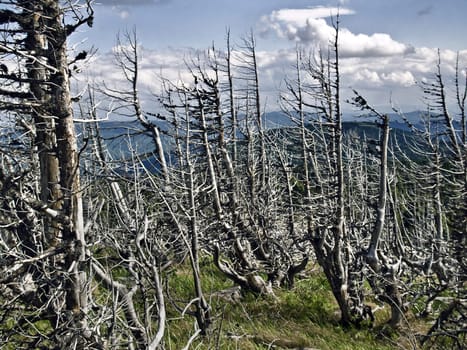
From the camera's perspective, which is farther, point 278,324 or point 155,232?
point 278,324

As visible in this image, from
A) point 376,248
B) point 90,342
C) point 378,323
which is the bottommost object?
point 378,323

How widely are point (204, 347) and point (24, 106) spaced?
4.51m

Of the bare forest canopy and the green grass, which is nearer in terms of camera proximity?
the bare forest canopy

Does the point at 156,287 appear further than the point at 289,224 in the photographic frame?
No

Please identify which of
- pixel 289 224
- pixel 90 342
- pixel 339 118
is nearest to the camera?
pixel 90 342

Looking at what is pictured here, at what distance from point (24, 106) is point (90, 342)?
7.67ft

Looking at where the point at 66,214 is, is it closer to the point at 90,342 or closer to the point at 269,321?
the point at 90,342

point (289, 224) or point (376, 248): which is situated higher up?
point (376, 248)

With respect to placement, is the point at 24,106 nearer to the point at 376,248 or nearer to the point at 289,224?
the point at 376,248

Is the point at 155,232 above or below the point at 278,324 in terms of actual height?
above

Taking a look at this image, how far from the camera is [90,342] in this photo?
4.31 metres

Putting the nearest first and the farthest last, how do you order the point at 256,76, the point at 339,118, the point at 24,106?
the point at 24,106, the point at 339,118, the point at 256,76

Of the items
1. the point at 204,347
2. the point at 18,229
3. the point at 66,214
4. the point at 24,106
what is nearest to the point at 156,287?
the point at 66,214

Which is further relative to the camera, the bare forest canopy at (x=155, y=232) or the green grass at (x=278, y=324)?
the green grass at (x=278, y=324)
